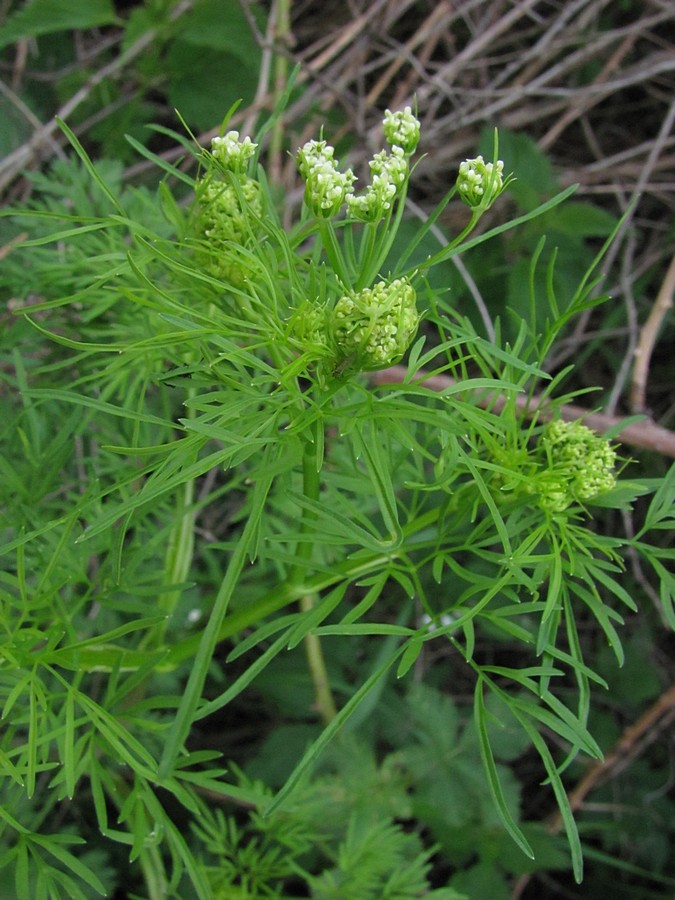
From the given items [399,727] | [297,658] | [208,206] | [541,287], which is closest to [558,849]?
[399,727]

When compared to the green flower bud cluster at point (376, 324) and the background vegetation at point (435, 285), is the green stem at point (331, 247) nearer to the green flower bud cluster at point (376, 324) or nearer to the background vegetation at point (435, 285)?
the green flower bud cluster at point (376, 324)

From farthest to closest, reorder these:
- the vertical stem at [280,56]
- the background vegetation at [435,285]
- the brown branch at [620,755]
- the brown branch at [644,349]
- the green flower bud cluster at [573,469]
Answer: the vertical stem at [280,56] < the brown branch at [620,755] < the brown branch at [644,349] < the background vegetation at [435,285] < the green flower bud cluster at [573,469]

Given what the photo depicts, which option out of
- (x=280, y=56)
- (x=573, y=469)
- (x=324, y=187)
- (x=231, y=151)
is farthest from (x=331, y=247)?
(x=280, y=56)

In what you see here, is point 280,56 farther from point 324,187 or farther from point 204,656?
point 204,656

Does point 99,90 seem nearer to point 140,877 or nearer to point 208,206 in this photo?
point 208,206

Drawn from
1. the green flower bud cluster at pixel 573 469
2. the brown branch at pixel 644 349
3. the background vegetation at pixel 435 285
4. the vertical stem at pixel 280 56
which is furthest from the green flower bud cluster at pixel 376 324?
the vertical stem at pixel 280 56

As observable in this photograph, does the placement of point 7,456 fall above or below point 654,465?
above
